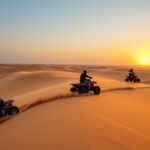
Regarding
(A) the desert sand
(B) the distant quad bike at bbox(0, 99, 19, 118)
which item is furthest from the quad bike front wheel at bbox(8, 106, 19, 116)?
(A) the desert sand

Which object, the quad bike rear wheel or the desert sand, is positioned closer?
the desert sand

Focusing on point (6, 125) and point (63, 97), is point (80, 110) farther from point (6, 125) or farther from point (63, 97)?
point (63, 97)

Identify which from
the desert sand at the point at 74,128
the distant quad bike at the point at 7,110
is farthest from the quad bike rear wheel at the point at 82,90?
the distant quad bike at the point at 7,110

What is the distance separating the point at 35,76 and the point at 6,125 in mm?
24264

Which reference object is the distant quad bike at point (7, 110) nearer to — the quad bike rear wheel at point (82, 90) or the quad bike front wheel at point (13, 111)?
the quad bike front wheel at point (13, 111)

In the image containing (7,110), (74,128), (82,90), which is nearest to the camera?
(74,128)

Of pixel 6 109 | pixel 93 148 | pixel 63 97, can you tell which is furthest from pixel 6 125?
pixel 63 97

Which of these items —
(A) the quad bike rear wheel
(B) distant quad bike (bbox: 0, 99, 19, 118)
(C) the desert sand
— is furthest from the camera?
(A) the quad bike rear wheel

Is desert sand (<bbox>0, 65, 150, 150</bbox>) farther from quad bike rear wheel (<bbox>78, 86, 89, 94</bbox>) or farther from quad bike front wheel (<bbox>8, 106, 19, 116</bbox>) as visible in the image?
quad bike rear wheel (<bbox>78, 86, 89, 94</bbox>)

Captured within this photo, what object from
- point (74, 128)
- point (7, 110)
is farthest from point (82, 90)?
point (74, 128)

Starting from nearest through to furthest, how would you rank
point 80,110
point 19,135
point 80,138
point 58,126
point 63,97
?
1. point 80,138
2. point 19,135
3. point 58,126
4. point 80,110
5. point 63,97

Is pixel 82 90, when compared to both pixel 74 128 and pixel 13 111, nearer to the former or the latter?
pixel 13 111

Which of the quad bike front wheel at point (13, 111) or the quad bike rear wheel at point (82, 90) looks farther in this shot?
the quad bike rear wheel at point (82, 90)

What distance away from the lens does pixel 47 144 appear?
23.4 feet
